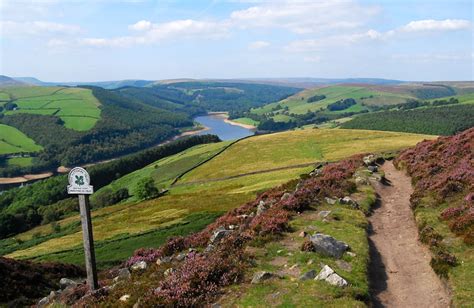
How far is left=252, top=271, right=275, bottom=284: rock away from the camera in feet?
58.3

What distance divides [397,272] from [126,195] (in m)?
118

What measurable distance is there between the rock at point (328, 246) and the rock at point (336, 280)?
3.14 meters

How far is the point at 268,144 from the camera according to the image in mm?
151500

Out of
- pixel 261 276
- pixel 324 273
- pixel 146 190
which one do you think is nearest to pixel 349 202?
pixel 324 273

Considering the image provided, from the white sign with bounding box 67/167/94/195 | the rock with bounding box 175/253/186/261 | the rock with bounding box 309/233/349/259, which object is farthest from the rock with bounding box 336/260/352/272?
the white sign with bounding box 67/167/94/195

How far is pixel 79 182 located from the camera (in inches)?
725

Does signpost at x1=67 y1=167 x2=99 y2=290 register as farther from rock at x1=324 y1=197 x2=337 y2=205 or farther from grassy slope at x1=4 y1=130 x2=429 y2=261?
grassy slope at x1=4 y1=130 x2=429 y2=261

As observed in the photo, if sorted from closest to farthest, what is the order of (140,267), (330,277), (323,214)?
(330,277), (140,267), (323,214)

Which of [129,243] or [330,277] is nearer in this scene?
[330,277]

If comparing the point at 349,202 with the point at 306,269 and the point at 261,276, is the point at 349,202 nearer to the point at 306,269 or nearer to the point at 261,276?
the point at 306,269

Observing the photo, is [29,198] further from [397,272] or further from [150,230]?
[397,272]

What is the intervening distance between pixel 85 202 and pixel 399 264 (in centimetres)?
1580

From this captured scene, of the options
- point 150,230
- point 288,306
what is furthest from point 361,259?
point 150,230

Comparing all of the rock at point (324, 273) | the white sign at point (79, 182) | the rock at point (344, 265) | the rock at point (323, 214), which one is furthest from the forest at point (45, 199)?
the rock at point (324, 273)
